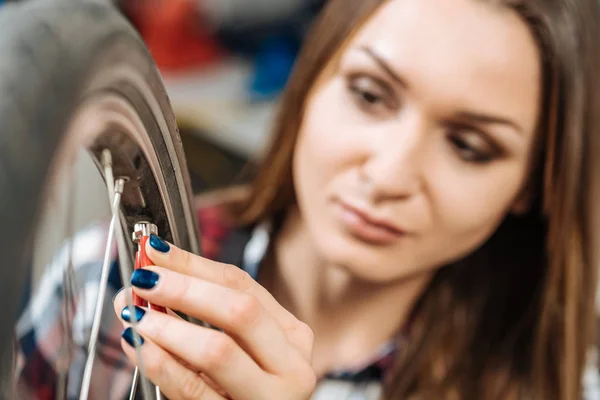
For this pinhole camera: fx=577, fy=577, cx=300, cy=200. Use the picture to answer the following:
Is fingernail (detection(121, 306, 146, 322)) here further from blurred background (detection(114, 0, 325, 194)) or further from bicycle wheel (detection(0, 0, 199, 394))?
blurred background (detection(114, 0, 325, 194))

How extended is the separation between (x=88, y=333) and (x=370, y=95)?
206mm

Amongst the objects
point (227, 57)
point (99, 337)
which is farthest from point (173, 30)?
point (99, 337)

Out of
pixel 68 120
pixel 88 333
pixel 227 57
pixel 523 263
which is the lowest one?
pixel 227 57

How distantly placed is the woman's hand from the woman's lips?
17 centimetres

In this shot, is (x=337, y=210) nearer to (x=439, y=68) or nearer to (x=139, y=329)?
(x=439, y=68)

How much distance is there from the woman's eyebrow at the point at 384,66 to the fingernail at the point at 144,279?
0.21 meters

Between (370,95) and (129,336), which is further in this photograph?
(370,95)

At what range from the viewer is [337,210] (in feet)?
1.14

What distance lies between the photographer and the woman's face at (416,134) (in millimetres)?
318

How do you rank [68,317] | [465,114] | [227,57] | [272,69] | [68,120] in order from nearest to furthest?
[68,120] → [68,317] → [465,114] → [272,69] → [227,57]

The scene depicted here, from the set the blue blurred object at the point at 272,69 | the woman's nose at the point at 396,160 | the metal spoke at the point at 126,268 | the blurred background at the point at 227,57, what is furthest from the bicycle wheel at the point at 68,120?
the blue blurred object at the point at 272,69

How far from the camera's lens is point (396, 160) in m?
0.32

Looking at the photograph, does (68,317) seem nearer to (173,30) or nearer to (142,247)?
(142,247)

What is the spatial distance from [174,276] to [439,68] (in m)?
0.21
